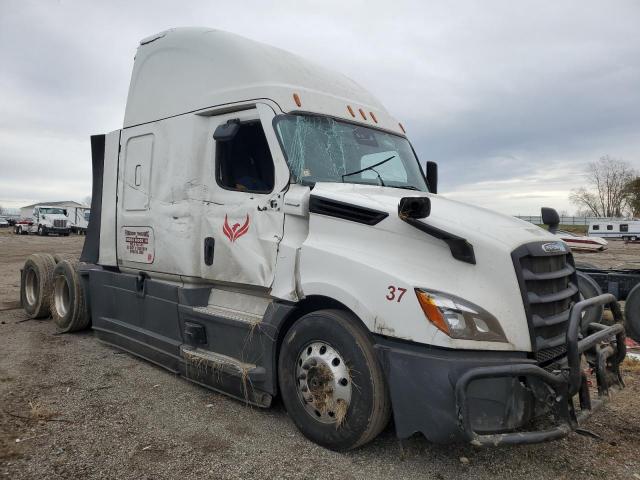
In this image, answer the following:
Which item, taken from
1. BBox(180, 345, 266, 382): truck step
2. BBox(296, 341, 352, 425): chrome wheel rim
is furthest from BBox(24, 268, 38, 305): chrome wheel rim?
BBox(296, 341, 352, 425): chrome wheel rim

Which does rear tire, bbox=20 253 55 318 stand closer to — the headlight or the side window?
the side window

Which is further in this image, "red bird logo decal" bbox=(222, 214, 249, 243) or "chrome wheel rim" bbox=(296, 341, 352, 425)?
"red bird logo decal" bbox=(222, 214, 249, 243)

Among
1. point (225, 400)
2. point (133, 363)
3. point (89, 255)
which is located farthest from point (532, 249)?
point (89, 255)

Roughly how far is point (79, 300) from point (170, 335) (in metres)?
2.65

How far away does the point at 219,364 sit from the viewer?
4504mm

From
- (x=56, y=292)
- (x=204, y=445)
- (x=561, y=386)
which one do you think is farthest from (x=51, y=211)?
(x=561, y=386)

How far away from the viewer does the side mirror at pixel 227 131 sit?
4484mm

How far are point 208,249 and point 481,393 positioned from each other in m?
2.83

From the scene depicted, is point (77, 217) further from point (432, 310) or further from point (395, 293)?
point (432, 310)

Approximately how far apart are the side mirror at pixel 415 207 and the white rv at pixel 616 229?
153 ft

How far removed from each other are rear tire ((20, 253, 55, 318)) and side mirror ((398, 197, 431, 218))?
662 centimetres

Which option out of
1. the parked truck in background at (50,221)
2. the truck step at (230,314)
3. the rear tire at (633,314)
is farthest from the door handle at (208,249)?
the parked truck in background at (50,221)

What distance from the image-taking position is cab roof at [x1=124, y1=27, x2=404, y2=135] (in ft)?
15.3

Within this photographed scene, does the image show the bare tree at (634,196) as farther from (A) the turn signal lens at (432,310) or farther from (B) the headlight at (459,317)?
(A) the turn signal lens at (432,310)
